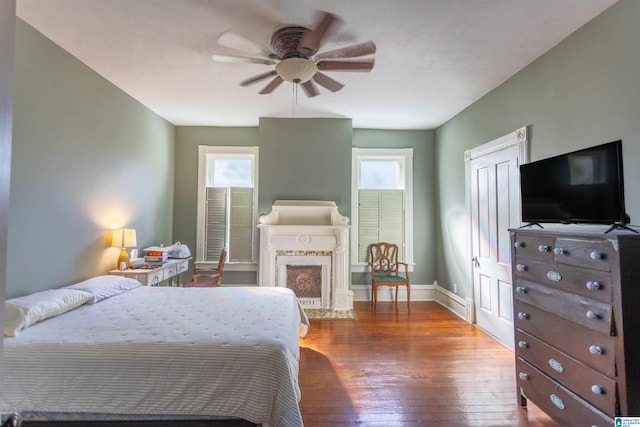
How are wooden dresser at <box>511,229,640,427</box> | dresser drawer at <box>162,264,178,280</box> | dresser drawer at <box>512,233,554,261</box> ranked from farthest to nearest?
dresser drawer at <box>162,264,178,280</box>, dresser drawer at <box>512,233,554,261</box>, wooden dresser at <box>511,229,640,427</box>

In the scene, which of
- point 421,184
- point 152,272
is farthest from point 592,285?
point 152,272

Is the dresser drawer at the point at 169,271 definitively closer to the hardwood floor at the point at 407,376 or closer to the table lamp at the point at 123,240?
the table lamp at the point at 123,240

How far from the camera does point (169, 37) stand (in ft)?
8.38

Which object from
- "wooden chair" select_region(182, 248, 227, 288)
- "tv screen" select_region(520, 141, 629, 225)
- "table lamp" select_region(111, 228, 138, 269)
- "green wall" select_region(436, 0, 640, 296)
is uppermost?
"green wall" select_region(436, 0, 640, 296)

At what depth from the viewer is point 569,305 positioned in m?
1.81

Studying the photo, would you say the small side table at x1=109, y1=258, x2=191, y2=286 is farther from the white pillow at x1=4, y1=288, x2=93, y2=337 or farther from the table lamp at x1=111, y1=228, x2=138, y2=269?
the white pillow at x1=4, y1=288, x2=93, y2=337

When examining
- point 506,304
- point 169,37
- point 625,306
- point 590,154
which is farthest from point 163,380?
point 506,304

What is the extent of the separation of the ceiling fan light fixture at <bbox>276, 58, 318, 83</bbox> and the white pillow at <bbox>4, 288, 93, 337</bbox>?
2.28m

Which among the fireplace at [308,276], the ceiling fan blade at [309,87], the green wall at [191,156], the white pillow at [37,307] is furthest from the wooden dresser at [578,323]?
the green wall at [191,156]

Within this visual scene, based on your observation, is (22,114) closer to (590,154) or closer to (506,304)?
(590,154)

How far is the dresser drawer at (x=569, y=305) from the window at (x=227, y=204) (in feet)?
12.6

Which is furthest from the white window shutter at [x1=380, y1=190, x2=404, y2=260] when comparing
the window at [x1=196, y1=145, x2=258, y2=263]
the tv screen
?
the tv screen

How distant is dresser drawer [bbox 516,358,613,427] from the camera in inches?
65.4

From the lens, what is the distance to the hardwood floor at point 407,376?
2.12 m
